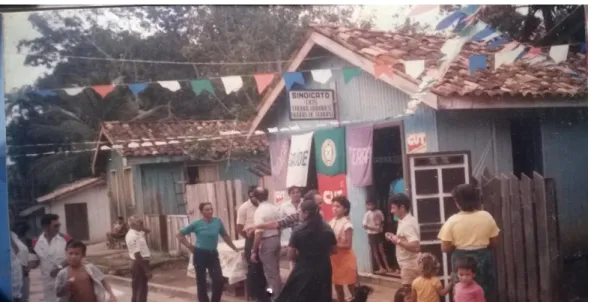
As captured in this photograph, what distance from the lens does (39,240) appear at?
17.4ft

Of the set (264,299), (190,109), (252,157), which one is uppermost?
(190,109)

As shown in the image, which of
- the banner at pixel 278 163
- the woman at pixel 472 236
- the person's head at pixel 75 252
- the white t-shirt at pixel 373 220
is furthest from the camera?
the white t-shirt at pixel 373 220

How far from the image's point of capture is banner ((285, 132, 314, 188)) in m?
5.70

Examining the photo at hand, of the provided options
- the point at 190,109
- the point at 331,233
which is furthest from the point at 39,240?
the point at 331,233

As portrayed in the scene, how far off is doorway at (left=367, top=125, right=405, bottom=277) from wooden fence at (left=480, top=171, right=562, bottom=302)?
0.75 m

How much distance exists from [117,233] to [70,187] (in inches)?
21.5

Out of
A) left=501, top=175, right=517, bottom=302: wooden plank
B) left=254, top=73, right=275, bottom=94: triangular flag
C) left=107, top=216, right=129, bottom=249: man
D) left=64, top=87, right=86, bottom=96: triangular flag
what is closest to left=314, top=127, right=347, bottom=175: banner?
left=254, top=73, right=275, bottom=94: triangular flag

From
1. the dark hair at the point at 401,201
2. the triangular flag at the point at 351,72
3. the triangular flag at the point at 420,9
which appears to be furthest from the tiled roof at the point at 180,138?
the triangular flag at the point at 420,9

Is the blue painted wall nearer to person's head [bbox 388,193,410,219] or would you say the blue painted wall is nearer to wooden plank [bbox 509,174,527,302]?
person's head [bbox 388,193,410,219]

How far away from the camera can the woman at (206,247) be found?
5.46 metres

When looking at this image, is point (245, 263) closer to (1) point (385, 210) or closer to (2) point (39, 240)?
(1) point (385, 210)

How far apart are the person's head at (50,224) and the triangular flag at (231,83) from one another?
178cm

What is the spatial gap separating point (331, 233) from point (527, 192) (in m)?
1.78

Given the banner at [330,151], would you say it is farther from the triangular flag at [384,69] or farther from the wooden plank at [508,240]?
the wooden plank at [508,240]
